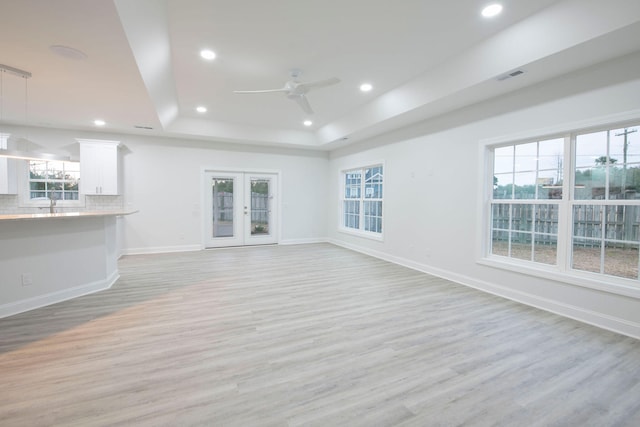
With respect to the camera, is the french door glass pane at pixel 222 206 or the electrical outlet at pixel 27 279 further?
the french door glass pane at pixel 222 206

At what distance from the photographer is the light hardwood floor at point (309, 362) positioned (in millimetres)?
1760

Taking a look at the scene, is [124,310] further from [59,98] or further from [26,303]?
[59,98]

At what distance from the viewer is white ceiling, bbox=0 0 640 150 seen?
2.60m

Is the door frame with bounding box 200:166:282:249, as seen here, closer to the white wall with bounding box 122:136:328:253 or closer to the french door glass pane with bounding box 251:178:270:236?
the white wall with bounding box 122:136:328:253

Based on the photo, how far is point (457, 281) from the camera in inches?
179

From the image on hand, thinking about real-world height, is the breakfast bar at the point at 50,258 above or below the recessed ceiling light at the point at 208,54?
below

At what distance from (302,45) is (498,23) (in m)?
2.15

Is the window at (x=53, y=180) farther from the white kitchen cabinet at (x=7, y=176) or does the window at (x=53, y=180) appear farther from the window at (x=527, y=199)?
the window at (x=527, y=199)

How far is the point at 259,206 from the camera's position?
8070mm

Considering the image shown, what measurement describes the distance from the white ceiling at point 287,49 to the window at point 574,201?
2.88 feet

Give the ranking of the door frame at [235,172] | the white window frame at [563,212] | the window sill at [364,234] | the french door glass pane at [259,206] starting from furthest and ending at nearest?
the french door glass pane at [259,206] → the door frame at [235,172] → the window sill at [364,234] → the white window frame at [563,212]

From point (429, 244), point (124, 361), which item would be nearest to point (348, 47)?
point (429, 244)

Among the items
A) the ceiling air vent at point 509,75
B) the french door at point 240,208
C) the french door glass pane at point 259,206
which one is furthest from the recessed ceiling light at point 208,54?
the french door glass pane at point 259,206

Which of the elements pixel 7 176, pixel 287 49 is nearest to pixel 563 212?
pixel 287 49
